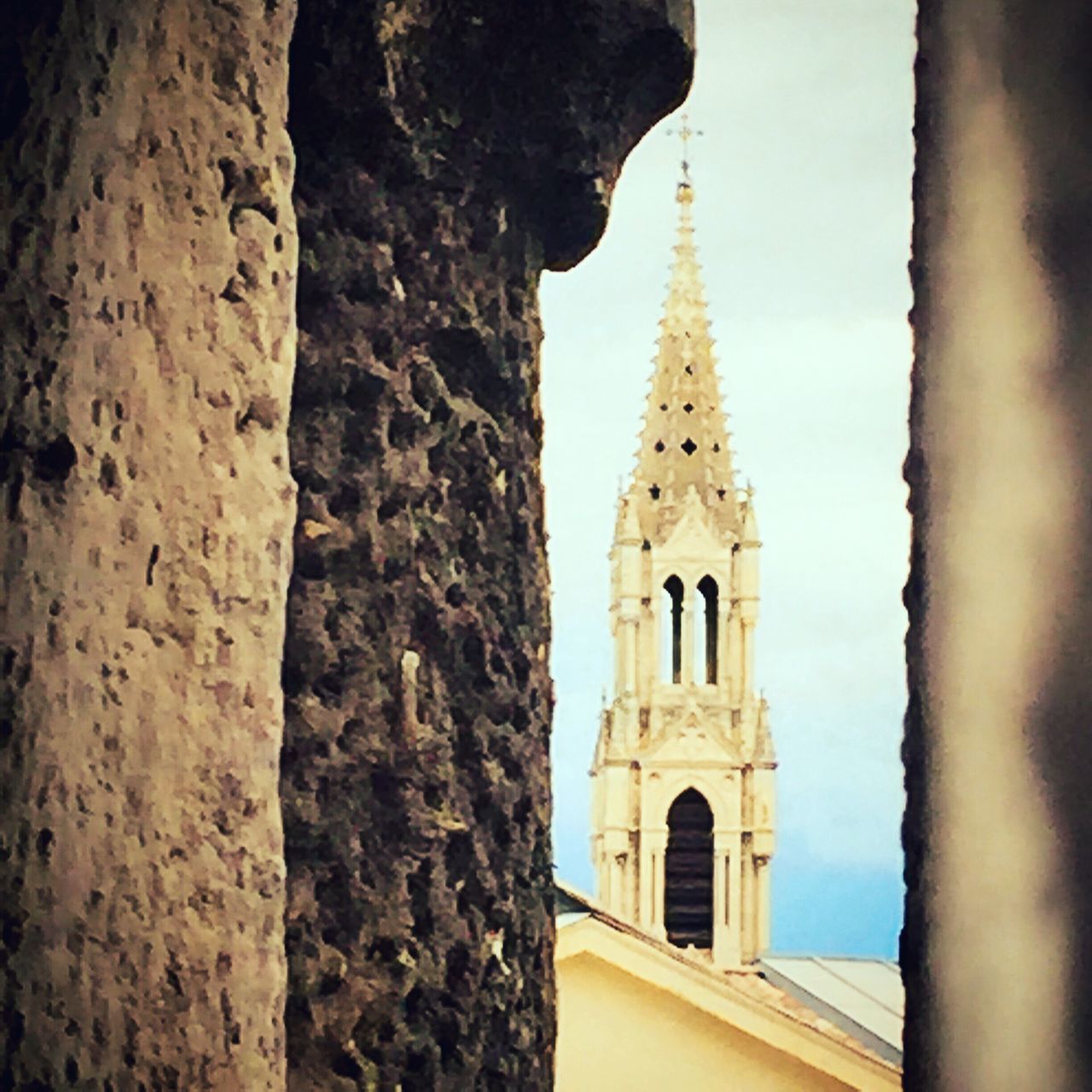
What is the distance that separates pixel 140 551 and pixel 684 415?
2.24 metres

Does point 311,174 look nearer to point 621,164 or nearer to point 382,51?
point 382,51

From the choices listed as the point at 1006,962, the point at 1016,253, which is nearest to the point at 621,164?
the point at 1016,253

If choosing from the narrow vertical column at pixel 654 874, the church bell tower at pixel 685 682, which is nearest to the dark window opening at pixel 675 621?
the church bell tower at pixel 685 682

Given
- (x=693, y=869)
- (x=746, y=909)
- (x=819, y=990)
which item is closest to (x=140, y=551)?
(x=819, y=990)

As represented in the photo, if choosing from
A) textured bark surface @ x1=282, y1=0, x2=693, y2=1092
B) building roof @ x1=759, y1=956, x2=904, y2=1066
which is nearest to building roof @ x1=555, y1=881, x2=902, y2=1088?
building roof @ x1=759, y1=956, x2=904, y2=1066

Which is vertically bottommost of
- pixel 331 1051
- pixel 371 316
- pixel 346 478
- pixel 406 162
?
pixel 331 1051

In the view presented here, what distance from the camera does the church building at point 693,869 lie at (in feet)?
7.75

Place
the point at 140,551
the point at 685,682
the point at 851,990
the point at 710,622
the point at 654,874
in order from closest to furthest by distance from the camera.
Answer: the point at 140,551, the point at 851,990, the point at 710,622, the point at 685,682, the point at 654,874

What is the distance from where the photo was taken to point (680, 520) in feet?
12.4

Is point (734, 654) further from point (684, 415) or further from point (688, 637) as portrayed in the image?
point (688, 637)

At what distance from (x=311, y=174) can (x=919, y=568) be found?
0.48m

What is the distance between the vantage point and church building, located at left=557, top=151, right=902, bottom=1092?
7.75 ft

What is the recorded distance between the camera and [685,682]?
4.61 m

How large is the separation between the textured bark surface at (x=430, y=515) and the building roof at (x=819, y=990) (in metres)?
0.69
